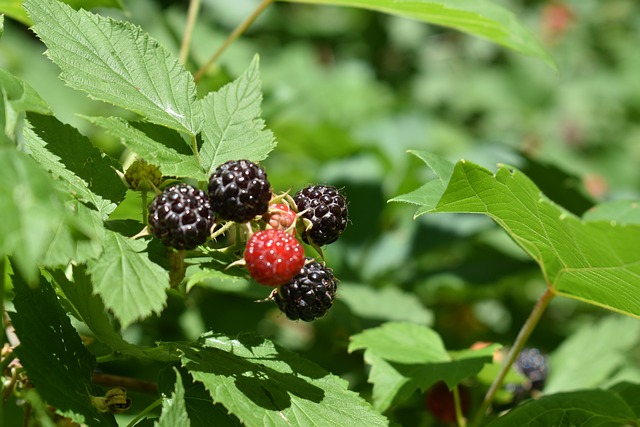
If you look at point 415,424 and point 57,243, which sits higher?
point 57,243

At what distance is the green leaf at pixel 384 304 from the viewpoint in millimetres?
2250

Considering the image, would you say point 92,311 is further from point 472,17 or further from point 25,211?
point 472,17

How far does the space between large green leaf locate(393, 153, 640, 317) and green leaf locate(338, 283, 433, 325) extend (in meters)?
0.85

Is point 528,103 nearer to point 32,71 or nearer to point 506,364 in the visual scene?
point 32,71

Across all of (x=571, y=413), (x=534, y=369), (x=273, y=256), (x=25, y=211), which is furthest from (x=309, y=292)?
(x=534, y=369)

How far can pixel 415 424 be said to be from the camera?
2.13 meters

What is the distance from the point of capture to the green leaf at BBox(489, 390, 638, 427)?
5.03 feet

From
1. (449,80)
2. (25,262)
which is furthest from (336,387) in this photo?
(449,80)

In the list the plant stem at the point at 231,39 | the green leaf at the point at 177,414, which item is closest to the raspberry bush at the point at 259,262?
the green leaf at the point at 177,414

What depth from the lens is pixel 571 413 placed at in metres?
1.55

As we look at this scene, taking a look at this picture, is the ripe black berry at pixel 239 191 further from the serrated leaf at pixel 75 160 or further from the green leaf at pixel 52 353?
the green leaf at pixel 52 353

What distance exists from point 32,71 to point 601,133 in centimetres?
465

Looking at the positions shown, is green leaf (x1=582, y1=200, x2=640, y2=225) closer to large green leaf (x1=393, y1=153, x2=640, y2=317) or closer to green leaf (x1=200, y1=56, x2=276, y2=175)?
large green leaf (x1=393, y1=153, x2=640, y2=317)

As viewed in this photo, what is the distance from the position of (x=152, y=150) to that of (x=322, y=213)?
0.98ft
